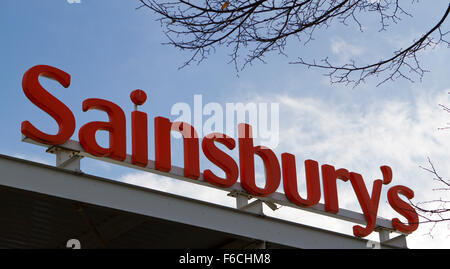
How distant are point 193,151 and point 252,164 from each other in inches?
63.3

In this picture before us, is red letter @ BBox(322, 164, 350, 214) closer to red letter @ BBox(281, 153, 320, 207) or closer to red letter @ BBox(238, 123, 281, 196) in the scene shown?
red letter @ BBox(281, 153, 320, 207)

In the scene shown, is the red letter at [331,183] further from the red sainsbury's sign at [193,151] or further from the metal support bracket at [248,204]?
the metal support bracket at [248,204]

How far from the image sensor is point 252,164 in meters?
17.6

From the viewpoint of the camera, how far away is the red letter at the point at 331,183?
18.4 m

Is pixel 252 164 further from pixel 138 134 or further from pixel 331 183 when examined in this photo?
pixel 138 134

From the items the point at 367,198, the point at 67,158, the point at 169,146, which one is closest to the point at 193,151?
the point at 169,146

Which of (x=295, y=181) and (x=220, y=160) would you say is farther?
(x=295, y=181)

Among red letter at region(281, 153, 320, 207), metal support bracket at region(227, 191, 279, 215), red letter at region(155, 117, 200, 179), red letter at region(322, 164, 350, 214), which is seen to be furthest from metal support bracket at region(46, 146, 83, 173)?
red letter at region(322, 164, 350, 214)

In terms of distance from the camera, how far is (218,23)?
7.61 m

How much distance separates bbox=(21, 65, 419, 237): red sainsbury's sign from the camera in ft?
50.1

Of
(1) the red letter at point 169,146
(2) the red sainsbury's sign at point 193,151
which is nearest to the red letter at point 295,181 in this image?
(2) the red sainsbury's sign at point 193,151
